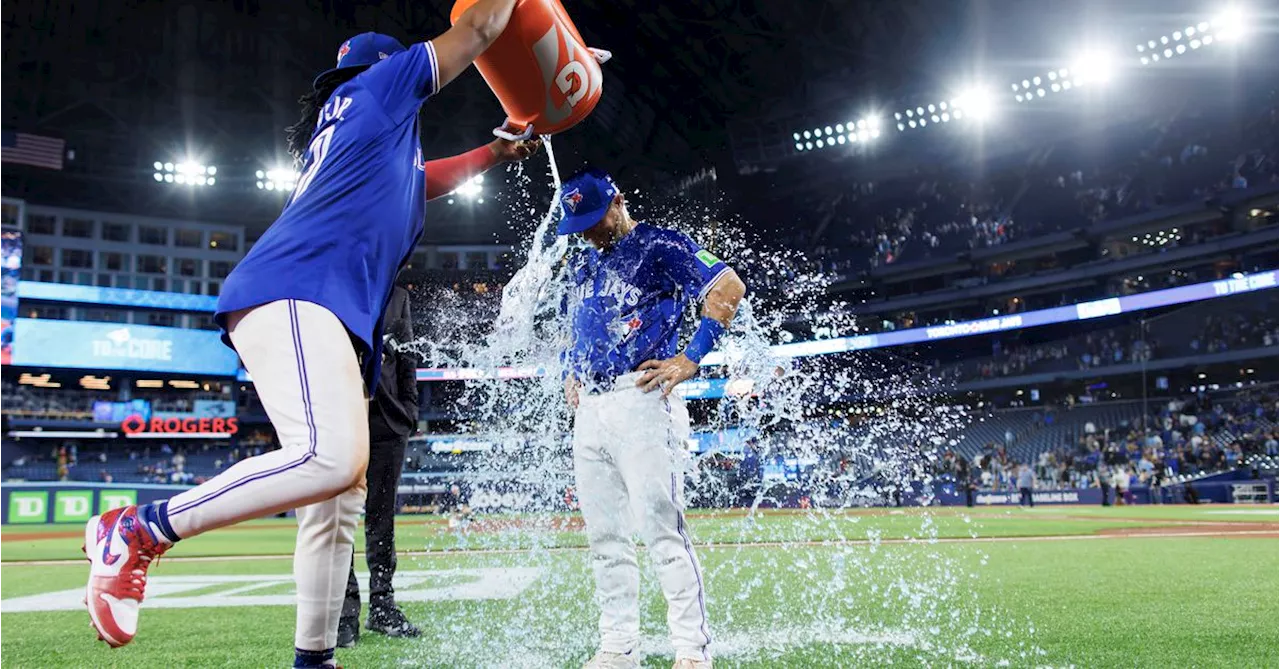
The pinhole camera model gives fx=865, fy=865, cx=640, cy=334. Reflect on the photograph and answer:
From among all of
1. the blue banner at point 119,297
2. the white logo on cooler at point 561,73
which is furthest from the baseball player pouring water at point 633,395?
the blue banner at point 119,297

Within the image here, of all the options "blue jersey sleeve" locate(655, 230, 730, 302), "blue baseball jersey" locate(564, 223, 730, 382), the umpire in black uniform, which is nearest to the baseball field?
the umpire in black uniform

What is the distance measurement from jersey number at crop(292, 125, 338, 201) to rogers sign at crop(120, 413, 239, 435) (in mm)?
52566

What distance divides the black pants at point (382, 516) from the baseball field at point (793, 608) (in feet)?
1.02

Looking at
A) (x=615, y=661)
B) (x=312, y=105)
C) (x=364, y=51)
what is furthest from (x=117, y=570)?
(x=615, y=661)

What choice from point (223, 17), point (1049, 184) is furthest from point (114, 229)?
point (1049, 184)

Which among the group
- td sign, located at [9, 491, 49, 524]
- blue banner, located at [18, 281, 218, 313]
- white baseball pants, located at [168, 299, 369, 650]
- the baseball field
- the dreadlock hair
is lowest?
td sign, located at [9, 491, 49, 524]

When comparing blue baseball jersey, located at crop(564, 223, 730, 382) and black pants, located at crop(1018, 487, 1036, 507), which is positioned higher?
blue baseball jersey, located at crop(564, 223, 730, 382)

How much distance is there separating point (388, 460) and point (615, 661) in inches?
80.8

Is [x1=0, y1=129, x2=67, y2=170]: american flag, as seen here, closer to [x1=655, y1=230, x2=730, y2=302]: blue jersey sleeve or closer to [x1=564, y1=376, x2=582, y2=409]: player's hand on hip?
[x1=564, y1=376, x2=582, y2=409]: player's hand on hip

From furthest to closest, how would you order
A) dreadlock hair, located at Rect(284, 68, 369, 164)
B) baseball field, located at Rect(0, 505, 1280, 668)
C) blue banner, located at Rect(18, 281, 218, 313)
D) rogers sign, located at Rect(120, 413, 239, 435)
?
1. blue banner, located at Rect(18, 281, 218, 313)
2. rogers sign, located at Rect(120, 413, 239, 435)
3. baseball field, located at Rect(0, 505, 1280, 668)
4. dreadlock hair, located at Rect(284, 68, 369, 164)

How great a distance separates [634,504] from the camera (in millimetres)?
3537

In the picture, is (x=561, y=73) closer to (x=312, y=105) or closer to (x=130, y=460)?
(x=312, y=105)

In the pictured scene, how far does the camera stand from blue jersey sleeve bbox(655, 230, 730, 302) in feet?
12.0

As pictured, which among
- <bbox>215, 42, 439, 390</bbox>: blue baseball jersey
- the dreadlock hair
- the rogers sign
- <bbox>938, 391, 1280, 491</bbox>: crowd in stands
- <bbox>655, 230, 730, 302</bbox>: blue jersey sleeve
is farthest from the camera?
the rogers sign
